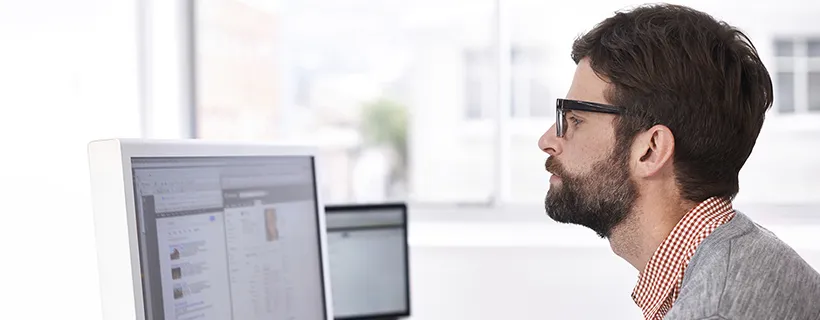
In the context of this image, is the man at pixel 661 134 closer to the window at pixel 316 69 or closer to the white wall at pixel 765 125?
the white wall at pixel 765 125

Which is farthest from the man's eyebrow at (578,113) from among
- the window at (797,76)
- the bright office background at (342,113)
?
the window at (797,76)

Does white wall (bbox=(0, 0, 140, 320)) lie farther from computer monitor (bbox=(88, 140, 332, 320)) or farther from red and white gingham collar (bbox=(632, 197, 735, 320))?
red and white gingham collar (bbox=(632, 197, 735, 320))

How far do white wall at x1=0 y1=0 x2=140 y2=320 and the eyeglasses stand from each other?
1.05m

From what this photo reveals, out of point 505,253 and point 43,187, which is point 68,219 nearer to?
point 43,187

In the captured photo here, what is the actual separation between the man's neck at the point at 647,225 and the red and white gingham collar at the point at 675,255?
0.08 feet

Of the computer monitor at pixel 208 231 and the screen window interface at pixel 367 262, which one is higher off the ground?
the computer monitor at pixel 208 231

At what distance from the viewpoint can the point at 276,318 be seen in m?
1.26

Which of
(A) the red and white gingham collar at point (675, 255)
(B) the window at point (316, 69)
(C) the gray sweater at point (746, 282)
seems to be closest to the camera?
(C) the gray sweater at point (746, 282)

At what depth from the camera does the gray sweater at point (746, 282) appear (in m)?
1.02

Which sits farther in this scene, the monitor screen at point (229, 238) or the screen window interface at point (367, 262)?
the screen window interface at point (367, 262)

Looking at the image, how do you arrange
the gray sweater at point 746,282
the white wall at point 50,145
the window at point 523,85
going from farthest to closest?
1. the window at point 523,85
2. the white wall at point 50,145
3. the gray sweater at point 746,282

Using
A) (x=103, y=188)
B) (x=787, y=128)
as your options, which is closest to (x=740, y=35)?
(x=103, y=188)

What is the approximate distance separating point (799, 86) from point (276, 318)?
1832 millimetres

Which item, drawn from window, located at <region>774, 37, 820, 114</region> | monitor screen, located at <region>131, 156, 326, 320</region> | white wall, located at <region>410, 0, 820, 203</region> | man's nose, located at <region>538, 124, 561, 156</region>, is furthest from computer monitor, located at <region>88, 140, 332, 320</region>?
window, located at <region>774, 37, 820, 114</region>
